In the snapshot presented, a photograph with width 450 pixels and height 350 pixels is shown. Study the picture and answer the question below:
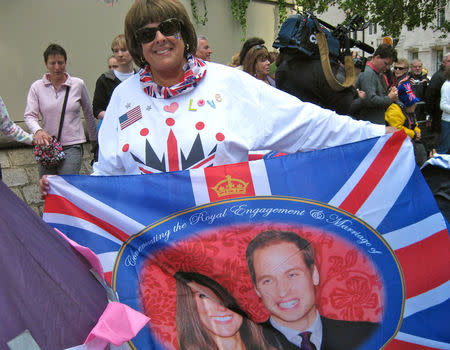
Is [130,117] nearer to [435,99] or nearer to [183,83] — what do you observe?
[183,83]

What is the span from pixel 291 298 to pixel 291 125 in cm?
80

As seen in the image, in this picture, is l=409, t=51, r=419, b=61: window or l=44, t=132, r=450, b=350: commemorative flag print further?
l=409, t=51, r=419, b=61: window

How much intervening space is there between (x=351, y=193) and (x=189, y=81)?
91 cm

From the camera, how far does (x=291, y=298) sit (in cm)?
220

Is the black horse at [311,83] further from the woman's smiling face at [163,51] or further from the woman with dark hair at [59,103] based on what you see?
the woman with dark hair at [59,103]

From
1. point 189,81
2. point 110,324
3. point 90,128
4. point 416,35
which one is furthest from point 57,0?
point 416,35

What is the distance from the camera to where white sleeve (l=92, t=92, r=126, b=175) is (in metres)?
2.58

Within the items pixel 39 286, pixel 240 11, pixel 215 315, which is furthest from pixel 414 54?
pixel 39 286

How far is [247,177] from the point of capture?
2.30 m

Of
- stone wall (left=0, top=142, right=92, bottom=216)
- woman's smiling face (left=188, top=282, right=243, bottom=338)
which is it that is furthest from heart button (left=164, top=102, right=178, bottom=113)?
stone wall (left=0, top=142, right=92, bottom=216)

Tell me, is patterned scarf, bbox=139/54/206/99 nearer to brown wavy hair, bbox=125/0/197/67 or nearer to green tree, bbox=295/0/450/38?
brown wavy hair, bbox=125/0/197/67

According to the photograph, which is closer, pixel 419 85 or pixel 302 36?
pixel 302 36

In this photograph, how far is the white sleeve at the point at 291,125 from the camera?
251 centimetres

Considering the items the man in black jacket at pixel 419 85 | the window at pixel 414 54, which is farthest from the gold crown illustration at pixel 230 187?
the window at pixel 414 54
